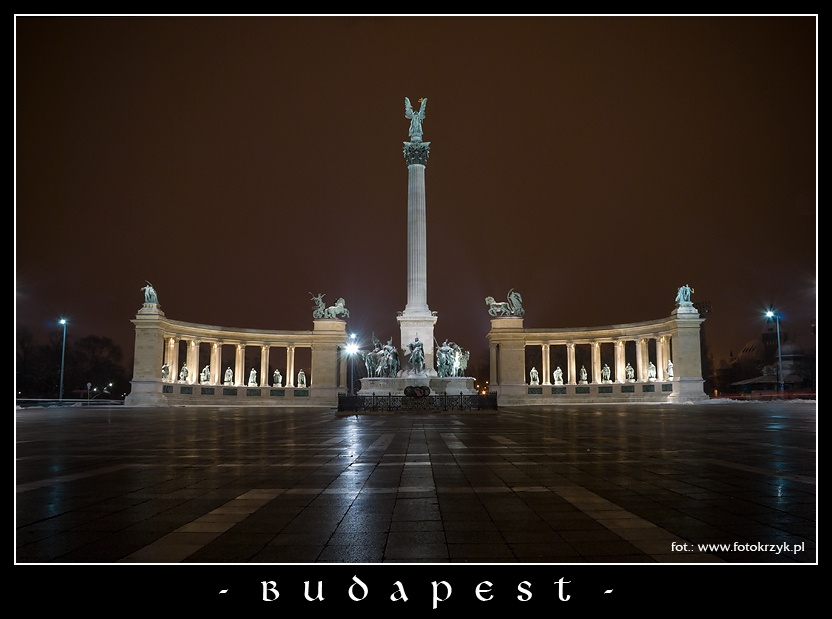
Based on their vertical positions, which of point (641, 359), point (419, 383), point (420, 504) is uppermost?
point (641, 359)

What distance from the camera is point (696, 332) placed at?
71.6m

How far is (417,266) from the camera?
61.8m

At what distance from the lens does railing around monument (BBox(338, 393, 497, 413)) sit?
40.8m

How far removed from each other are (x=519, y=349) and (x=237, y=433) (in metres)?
60.5

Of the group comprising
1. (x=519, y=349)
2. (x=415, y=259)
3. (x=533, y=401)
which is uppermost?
(x=415, y=259)

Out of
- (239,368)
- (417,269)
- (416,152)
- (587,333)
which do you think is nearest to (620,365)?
(587,333)

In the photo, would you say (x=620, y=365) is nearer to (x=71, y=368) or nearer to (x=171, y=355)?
(x=171, y=355)

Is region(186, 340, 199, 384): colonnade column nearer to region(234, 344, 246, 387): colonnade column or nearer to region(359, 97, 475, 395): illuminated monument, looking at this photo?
region(234, 344, 246, 387): colonnade column

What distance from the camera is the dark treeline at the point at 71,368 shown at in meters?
87.6

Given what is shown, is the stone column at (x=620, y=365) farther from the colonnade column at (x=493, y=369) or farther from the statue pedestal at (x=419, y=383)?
the statue pedestal at (x=419, y=383)

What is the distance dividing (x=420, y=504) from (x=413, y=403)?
106 ft

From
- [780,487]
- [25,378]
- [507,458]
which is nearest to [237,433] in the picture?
[507,458]

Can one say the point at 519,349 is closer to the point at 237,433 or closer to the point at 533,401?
the point at 533,401

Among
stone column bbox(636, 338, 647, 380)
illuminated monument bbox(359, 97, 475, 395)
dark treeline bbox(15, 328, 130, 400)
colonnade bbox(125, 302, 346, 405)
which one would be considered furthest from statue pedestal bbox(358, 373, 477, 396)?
dark treeline bbox(15, 328, 130, 400)
